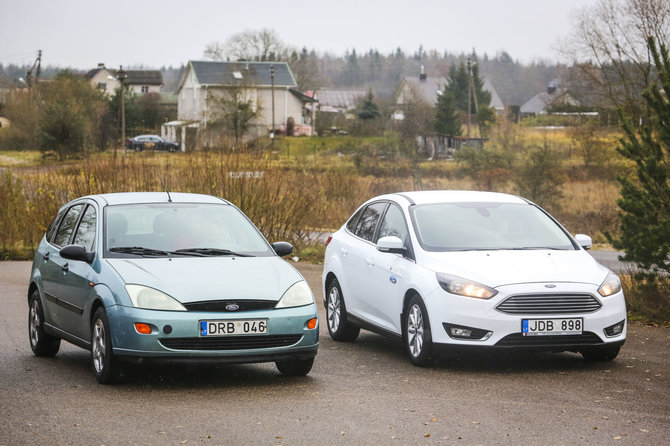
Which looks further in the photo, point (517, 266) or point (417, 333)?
point (417, 333)

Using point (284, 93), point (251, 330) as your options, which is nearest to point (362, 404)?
point (251, 330)

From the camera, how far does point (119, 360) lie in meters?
8.16

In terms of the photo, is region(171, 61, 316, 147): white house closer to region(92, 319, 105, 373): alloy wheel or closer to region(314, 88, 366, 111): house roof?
region(314, 88, 366, 111): house roof

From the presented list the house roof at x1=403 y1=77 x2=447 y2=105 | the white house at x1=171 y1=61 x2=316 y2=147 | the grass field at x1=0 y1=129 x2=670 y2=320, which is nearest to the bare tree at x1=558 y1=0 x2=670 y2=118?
the grass field at x1=0 y1=129 x2=670 y2=320

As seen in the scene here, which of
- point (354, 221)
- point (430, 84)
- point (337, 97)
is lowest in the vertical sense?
point (354, 221)

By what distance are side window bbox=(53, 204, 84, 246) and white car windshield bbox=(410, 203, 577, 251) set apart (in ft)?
10.8

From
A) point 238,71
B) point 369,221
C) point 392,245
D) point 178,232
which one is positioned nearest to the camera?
point 178,232

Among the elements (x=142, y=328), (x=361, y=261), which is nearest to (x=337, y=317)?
(x=361, y=261)

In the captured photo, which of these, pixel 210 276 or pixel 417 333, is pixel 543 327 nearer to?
pixel 417 333

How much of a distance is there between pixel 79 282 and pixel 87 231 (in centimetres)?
72

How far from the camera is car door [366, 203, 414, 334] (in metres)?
10.0

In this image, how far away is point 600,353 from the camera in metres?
9.68

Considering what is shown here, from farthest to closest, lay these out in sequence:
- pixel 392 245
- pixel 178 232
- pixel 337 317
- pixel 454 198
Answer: pixel 337 317 < pixel 454 198 < pixel 392 245 < pixel 178 232

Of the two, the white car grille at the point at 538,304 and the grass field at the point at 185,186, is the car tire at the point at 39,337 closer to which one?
the white car grille at the point at 538,304
